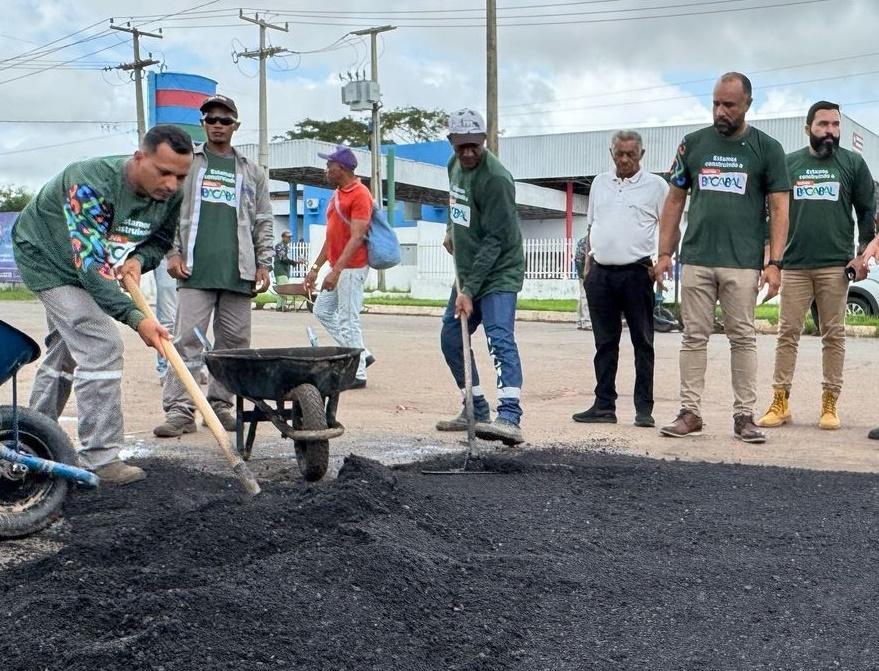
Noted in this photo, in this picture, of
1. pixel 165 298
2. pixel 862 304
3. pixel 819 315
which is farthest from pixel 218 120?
pixel 862 304

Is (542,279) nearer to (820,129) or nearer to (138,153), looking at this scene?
(820,129)

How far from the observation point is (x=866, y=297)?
1734cm

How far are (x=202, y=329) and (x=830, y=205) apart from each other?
4.35 metres

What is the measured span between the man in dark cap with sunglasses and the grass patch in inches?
887

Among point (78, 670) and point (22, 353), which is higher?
point (22, 353)

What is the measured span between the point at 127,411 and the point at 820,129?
540 centimetres

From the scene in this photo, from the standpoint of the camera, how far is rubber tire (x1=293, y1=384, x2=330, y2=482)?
5.00 meters

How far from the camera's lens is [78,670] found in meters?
2.67

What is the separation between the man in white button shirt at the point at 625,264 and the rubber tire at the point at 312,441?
2.77 meters

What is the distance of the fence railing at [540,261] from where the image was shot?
2775 cm

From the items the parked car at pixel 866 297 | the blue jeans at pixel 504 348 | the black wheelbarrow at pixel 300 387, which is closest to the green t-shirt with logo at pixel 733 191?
the blue jeans at pixel 504 348

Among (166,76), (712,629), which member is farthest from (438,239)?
(712,629)

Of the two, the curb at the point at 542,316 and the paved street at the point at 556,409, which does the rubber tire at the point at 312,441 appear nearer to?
the paved street at the point at 556,409

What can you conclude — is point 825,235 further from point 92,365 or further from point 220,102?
point 92,365
